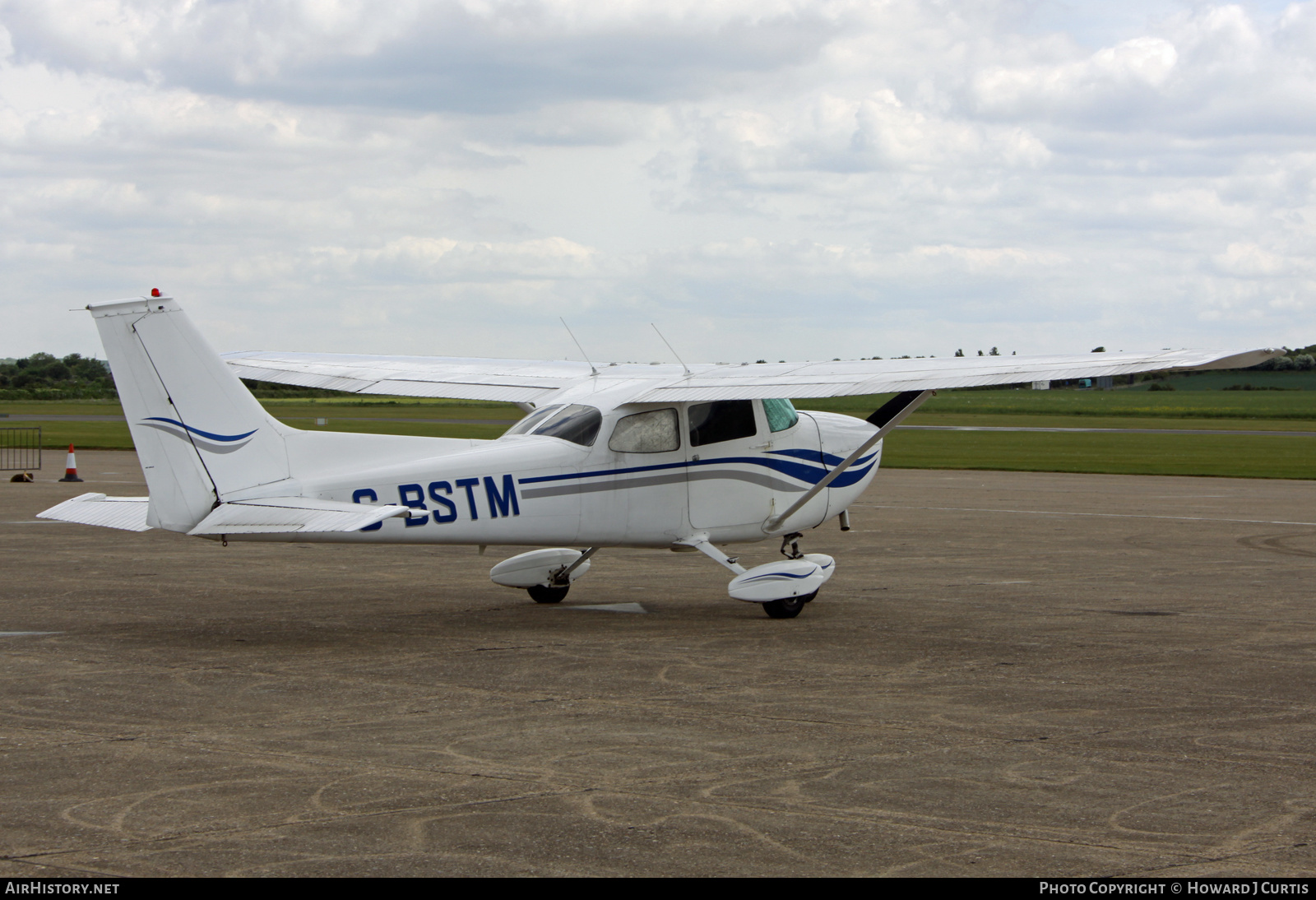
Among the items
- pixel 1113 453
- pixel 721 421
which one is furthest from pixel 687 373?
pixel 1113 453

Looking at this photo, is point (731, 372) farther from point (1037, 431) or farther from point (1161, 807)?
point (1037, 431)

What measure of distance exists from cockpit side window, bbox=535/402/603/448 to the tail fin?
110 inches

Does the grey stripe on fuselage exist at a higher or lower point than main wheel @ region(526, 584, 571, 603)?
higher

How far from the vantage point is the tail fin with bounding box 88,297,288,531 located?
31.5 feet

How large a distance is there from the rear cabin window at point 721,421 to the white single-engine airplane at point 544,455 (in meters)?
0.02

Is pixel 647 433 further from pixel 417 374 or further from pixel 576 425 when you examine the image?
pixel 417 374

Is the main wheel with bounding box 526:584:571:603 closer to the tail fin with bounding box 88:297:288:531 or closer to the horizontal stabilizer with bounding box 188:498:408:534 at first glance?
the horizontal stabilizer with bounding box 188:498:408:534

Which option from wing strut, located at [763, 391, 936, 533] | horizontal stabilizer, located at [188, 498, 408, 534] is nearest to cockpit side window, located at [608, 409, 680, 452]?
wing strut, located at [763, 391, 936, 533]

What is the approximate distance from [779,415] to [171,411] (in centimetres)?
566

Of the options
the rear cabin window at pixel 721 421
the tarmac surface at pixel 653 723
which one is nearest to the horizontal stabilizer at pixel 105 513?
the tarmac surface at pixel 653 723

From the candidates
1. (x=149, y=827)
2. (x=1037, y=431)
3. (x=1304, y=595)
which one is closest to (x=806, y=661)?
(x=149, y=827)

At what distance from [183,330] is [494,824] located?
221 inches

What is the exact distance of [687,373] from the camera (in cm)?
1254

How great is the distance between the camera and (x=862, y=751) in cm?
702
